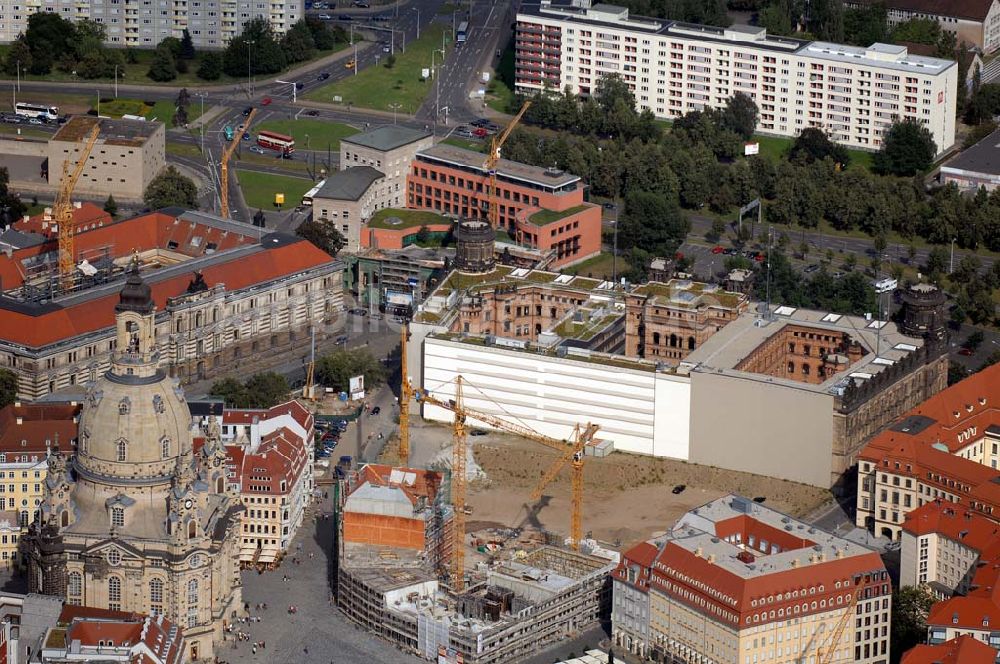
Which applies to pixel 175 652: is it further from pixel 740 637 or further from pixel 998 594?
pixel 998 594

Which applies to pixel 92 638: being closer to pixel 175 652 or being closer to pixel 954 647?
pixel 175 652

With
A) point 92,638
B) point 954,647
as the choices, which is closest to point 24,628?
point 92,638

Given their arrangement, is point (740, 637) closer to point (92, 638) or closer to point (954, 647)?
point (954, 647)

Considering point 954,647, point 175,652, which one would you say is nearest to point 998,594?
point 954,647

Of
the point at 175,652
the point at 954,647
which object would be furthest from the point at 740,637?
the point at 175,652
